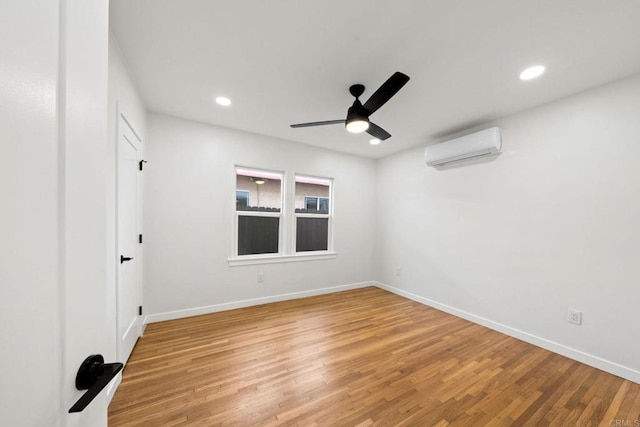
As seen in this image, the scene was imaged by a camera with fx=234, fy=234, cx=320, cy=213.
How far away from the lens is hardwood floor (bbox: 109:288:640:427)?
1.64m

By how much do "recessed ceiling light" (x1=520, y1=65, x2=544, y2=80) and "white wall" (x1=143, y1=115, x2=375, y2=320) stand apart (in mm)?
2797

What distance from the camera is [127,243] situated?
2223 millimetres

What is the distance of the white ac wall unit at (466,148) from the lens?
2867 mm

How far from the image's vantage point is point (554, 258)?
2.51 m

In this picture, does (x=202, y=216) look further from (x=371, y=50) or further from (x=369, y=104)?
(x=371, y=50)

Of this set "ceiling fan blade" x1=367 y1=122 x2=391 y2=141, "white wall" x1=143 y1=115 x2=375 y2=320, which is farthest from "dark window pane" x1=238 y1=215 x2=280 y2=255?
"ceiling fan blade" x1=367 y1=122 x2=391 y2=141

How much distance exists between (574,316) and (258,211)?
3.95m

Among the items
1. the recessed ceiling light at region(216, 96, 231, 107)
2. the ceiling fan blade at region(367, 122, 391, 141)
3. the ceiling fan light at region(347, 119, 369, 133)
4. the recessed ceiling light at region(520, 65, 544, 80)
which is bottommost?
the ceiling fan light at region(347, 119, 369, 133)

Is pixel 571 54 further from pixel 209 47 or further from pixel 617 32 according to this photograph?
pixel 209 47

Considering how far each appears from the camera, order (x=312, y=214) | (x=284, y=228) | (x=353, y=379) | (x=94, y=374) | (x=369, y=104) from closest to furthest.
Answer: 1. (x=94, y=374)
2. (x=353, y=379)
3. (x=369, y=104)
4. (x=284, y=228)
5. (x=312, y=214)

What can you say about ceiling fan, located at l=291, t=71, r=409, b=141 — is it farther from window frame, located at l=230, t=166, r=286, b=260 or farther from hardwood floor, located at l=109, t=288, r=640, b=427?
hardwood floor, located at l=109, t=288, r=640, b=427

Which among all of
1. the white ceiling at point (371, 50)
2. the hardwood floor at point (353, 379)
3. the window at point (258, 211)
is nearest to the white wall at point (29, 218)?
the white ceiling at point (371, 50)

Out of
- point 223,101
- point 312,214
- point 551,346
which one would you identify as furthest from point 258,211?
point 551,346

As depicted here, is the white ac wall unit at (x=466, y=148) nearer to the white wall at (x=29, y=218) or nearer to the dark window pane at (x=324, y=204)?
the dark window pane at (x=324, y=204)
